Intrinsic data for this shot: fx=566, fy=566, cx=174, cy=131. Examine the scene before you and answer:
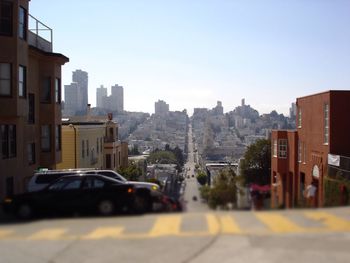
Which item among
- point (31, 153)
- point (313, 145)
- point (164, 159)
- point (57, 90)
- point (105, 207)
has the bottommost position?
point (105, 207)

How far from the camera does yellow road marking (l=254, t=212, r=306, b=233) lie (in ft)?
35.8

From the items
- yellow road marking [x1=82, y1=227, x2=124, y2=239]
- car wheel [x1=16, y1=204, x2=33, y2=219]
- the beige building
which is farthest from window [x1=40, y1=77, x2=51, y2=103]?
yellow road marking [x1=82, y1=227, x2=124, y2=239]

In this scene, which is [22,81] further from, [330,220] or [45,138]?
[330,220]

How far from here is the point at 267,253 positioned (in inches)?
393

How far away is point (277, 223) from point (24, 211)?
5447 millimetres

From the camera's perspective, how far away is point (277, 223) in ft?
36.0

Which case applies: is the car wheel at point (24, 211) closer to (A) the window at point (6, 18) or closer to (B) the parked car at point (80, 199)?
(B) the parked car at point (80, 199)

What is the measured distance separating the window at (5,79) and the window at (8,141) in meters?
1.63

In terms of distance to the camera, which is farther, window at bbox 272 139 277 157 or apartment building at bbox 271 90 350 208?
window at bbox 272 139 277 157

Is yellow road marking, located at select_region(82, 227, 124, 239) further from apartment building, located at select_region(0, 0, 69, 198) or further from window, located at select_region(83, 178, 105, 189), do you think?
apartment building, located at select_region(0, 0, 69, 198)

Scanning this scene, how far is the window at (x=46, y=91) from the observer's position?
107 ft

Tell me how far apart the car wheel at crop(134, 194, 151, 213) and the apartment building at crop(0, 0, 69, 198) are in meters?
13.9

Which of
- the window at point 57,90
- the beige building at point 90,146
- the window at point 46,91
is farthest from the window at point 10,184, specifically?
the beige building at point 90,146

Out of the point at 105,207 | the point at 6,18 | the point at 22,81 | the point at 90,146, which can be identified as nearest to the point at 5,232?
the point at 105,207
